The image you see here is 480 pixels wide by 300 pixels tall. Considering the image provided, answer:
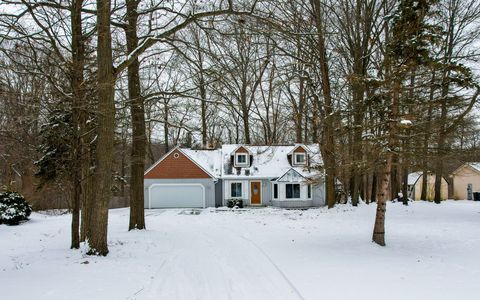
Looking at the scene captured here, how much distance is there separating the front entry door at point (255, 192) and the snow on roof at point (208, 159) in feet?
8.79

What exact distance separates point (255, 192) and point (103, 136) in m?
22.4

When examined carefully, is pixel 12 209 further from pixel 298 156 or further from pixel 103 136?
pixel 298 156

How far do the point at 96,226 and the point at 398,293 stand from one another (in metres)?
6.17

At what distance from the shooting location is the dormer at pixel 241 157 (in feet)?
103

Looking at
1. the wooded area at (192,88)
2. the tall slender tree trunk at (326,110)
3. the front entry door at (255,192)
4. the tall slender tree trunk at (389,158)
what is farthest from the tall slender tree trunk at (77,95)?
the front entry door at (255,192)

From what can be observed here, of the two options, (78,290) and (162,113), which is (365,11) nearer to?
(162,113)

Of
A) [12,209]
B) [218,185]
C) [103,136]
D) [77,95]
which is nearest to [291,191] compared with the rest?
[218,185]

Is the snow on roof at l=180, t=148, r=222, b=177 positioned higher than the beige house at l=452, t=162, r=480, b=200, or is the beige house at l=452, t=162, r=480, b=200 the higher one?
the snow on roof at l=180, t=148, r=222, b=177

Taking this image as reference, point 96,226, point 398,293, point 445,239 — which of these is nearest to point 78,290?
point 96,226

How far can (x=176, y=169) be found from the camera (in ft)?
98.8

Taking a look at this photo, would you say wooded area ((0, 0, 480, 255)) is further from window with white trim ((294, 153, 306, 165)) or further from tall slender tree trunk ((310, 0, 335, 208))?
window with white trim ((294, 153, 306, 165))

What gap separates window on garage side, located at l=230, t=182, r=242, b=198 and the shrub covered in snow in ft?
48.4

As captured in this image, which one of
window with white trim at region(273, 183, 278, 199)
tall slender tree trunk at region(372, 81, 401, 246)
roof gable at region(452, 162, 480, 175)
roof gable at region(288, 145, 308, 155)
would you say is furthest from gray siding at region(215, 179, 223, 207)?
tall slender tree trunk at region(372, 81, 401, 246)

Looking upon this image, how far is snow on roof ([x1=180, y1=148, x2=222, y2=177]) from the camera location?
101 feet
